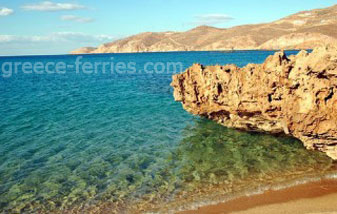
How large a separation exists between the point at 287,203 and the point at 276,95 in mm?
7140

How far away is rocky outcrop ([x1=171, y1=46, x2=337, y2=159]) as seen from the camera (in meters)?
14.7

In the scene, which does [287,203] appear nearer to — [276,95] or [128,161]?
[276,95]

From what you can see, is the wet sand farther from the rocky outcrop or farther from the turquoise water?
the rocky outcrop

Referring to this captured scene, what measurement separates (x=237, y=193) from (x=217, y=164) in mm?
3046

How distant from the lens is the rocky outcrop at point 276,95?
14.7m

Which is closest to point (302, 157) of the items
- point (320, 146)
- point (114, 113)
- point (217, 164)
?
point (320, 146)

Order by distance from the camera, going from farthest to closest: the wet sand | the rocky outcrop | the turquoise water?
the rocky outcrop, the turquoise water, the wet sand

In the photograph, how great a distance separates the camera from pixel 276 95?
17.0 m

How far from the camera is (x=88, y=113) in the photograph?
2777 cm

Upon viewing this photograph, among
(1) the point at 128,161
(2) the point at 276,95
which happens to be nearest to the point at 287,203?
(2) the point at 276,95

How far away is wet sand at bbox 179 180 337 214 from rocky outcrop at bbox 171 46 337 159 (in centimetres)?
364

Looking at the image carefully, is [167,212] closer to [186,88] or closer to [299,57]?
[299,57]

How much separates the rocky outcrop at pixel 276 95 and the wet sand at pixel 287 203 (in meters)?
3.64

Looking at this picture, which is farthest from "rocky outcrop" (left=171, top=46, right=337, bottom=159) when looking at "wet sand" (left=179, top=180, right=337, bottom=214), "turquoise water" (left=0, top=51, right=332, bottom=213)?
"wet sand" (left=179, top=180, right=337, bottom=214)
